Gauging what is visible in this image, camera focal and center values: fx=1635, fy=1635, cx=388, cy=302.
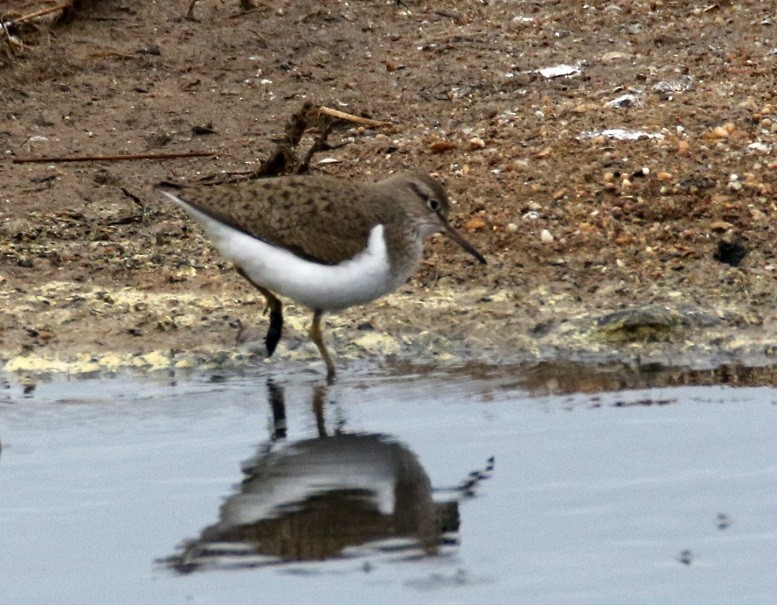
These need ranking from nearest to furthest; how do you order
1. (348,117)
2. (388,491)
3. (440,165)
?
(388,491)
(440,165)
(348,117)

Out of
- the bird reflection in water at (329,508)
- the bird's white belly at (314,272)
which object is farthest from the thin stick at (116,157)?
the bird reflection in water at (329,508)

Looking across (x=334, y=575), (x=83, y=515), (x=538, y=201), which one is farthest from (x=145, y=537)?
(x=538, y=201)

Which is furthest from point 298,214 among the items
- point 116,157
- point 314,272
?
point 116,157

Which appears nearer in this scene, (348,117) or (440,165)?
(440,165)

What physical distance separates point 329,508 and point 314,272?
1756 millimetres

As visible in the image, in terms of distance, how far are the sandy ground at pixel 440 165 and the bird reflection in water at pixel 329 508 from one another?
1495 millimetres

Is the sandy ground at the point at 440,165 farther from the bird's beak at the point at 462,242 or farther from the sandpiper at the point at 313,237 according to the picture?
the sandpiper at the point at 313,237

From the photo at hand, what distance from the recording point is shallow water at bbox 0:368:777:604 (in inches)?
201

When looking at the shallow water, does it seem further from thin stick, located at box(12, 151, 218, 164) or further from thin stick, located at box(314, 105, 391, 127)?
thin stick, located at box(314, 105, 391, 127)

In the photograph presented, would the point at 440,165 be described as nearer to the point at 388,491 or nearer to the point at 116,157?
the point at 116,157

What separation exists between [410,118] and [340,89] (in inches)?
29.8

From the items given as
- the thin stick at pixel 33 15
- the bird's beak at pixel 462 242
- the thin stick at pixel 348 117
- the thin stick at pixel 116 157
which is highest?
the thin stick at pixel 33 15

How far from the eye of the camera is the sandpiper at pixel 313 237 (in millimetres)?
7258

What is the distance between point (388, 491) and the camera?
5.89 metres
